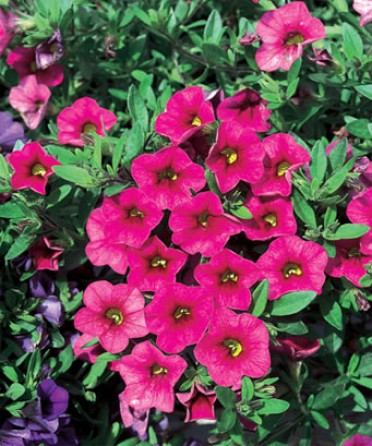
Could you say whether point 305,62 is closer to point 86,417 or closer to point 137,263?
point 137,263

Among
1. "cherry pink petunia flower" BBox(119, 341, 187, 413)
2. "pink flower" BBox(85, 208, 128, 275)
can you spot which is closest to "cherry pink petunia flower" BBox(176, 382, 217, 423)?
"cherry pink petunia flower" BBox(119, 341, 187, 413)

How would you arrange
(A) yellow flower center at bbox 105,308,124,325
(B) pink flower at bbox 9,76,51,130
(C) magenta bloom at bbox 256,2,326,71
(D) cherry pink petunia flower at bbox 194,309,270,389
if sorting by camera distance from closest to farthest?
(D) cherry pink petunia flower at bbox 194,309,270,389 < (A) yellow flower center at bbox 105,308,124,325 < (C) magenta bloom at bbox 256,2,326,71 < (B) pink flower at bbox 9,76,51,130

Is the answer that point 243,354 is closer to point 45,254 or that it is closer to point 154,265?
point 154,265

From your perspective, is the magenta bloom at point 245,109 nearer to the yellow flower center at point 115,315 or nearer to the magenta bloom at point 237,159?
the magenta bloom at point 237,159

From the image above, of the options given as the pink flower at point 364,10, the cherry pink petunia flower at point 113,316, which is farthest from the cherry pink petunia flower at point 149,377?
the pink flower at point 364,10

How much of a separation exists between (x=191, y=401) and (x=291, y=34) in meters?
0.88

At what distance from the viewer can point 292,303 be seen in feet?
4.81

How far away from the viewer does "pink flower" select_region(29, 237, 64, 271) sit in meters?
1.64

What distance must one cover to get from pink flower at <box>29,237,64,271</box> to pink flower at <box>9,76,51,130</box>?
0.34 meters

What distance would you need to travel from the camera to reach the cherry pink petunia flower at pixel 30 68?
72.4 inches

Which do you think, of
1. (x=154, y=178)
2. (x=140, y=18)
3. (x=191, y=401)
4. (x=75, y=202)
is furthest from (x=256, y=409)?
(x=140, y=18)

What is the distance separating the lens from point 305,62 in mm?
1809

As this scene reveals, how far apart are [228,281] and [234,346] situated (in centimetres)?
14

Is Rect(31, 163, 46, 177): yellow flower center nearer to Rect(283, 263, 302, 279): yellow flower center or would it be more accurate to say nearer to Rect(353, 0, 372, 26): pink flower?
Rect(283, 263, 302, 279): yellow flower center
